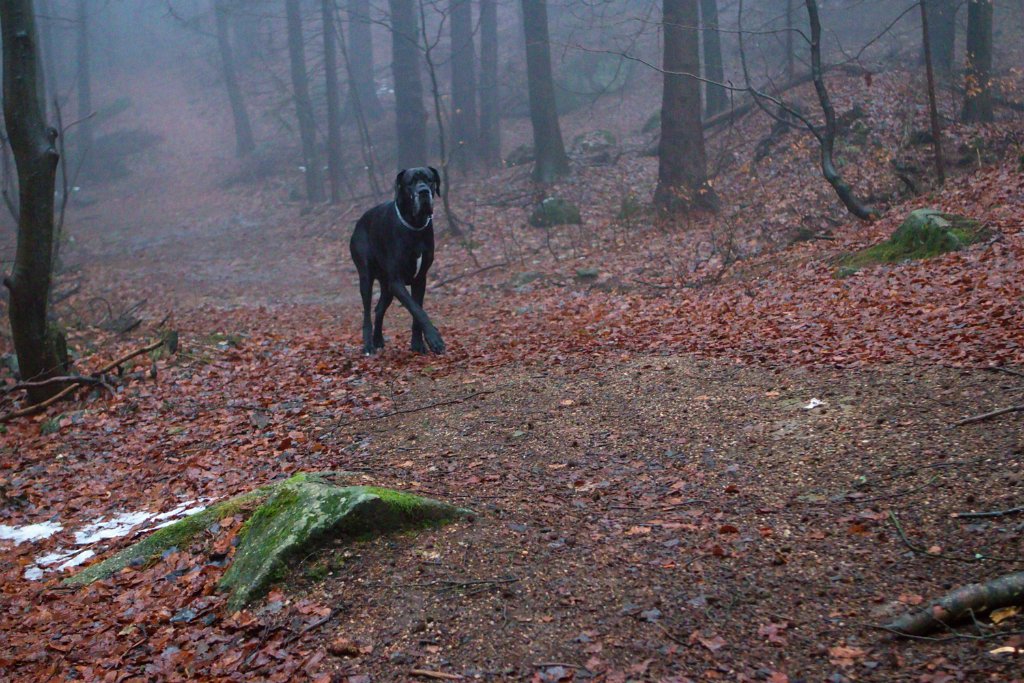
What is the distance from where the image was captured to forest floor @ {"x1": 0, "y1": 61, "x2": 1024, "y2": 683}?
11.5ft

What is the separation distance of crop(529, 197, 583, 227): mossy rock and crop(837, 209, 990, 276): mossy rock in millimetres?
7931

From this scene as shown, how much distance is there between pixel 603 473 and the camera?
5.20 meters

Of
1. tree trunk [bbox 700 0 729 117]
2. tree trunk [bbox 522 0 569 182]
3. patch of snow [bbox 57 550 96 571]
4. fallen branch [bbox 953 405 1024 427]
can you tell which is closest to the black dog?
patch of snow [bbox 57 550 96 571]

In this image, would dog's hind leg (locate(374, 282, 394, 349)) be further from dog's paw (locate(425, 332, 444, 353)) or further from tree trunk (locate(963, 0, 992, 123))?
tree trunk (locate(963, 0, 992, 123))

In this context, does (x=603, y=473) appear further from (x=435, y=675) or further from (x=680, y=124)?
(x=680, y=124)

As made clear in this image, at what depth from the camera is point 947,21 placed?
17.7m

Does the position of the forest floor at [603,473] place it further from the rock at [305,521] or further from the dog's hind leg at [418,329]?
the dog's hind leg at [418,329]

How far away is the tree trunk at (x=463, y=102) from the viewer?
81.6 feet

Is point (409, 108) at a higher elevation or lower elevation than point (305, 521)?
higher

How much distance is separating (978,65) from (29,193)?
1506 cm

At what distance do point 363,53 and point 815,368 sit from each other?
106 ft

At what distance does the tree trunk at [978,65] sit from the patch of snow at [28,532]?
15.0 metres

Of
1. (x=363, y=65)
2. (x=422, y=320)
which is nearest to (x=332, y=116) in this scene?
(x=363, y=65)

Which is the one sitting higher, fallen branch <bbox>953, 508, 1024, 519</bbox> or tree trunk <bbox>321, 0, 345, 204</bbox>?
tree trunk <bbox>321, 0, 345, 204</bbox>
